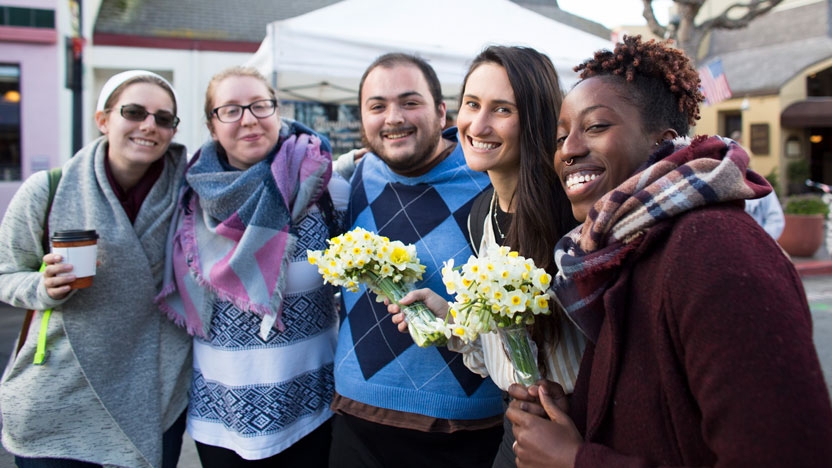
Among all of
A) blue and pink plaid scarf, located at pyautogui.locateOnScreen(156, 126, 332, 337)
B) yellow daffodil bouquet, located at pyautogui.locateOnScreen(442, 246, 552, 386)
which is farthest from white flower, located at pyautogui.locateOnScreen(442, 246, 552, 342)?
blue and pink plaid scarf, located at pyautogui.locateOnScreen(156, 126, 332, 337)

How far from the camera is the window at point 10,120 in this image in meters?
9.34

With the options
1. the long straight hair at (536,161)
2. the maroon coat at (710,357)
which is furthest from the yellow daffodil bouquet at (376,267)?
the maroon coat at (710,357)

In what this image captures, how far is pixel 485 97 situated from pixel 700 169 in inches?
37.4

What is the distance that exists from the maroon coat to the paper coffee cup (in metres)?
1.83

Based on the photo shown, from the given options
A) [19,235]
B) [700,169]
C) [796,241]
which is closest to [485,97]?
[700,169]

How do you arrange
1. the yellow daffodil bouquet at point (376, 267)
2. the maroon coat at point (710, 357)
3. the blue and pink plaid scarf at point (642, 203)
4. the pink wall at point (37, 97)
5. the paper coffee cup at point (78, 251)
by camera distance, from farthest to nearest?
the pink wall at point (37, 97)
the paper coffee cup at point (78, 251)
the yellow daffodil bouquet at point (376, 267)
the blue and pink plaid scarf at point (642, 203)
the maroon coat at point (710, 357)

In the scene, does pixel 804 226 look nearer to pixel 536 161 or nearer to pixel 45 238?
pixel 536 161

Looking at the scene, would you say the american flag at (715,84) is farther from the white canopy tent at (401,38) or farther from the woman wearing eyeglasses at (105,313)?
the woman wearing eyeglasses at (105,313)

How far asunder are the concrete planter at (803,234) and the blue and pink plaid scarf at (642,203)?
10302 mm

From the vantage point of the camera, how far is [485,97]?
1.89 meters

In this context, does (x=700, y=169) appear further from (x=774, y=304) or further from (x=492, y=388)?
(x=492, y=388)

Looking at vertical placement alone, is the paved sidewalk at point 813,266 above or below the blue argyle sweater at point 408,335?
below

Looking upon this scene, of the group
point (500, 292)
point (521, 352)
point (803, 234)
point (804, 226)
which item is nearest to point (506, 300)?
point (500, 292)

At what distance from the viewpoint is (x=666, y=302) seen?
1012 millimetres
